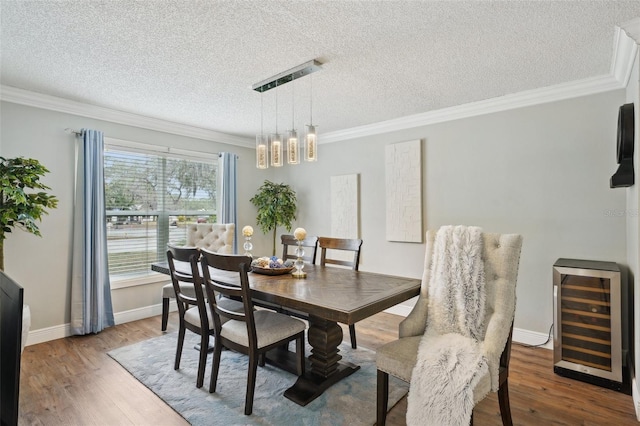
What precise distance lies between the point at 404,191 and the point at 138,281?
11.1 feet

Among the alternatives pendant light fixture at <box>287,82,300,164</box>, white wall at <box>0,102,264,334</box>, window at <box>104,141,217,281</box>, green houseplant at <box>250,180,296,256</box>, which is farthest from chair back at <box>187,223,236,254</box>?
pendant light fixture at <box>287,82,300,164</box>

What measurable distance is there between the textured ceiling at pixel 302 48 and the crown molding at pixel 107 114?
0.38ft

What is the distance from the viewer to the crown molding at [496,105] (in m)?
2.92

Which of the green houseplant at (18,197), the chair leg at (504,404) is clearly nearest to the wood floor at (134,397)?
the chair leg at (504,404)

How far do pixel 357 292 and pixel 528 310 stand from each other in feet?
7.23

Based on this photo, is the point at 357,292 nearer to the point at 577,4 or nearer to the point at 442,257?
the point at 442,257

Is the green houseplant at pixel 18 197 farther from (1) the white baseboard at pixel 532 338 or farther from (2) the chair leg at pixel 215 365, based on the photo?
(1) the white baseboard at pixel 532 338

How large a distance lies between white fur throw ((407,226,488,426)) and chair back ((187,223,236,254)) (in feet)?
8.28

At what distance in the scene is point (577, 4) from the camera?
74.2 inches

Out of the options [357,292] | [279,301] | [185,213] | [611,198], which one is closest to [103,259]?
[185,213]

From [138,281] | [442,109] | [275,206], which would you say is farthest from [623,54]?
[138,281]

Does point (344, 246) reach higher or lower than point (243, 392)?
higher

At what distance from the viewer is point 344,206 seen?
472 cm

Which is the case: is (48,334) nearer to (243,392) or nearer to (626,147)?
(243,392)
